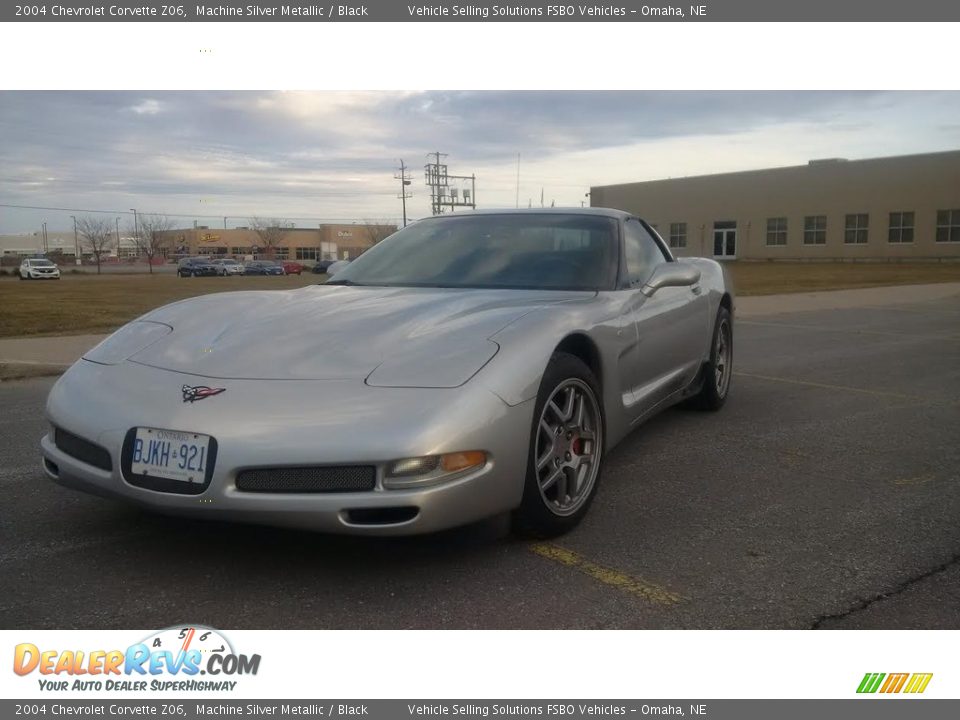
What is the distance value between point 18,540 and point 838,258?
57.6 m

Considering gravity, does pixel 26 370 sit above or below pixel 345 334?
below

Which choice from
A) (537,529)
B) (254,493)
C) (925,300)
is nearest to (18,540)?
(254,493)

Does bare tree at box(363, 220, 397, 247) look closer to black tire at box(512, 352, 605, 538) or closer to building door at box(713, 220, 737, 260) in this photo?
building door at box(713, 220, 737, 260)

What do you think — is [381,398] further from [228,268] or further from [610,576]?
[228,268]

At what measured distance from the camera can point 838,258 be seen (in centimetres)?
5462

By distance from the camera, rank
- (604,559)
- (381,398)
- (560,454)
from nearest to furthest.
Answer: (381,398) → (604,559) → (560,454)

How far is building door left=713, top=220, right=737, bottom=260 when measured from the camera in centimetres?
6167

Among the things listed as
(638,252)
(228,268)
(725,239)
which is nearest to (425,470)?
(638,252)

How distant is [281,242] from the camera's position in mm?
104688

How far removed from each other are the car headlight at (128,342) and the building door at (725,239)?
61827mm

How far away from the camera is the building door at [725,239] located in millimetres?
61672

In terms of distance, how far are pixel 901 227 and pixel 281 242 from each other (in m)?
73.4

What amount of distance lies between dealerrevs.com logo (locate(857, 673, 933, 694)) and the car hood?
4.91ft

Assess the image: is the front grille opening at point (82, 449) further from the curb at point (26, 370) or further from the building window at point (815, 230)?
the building window at point (815, 230)
